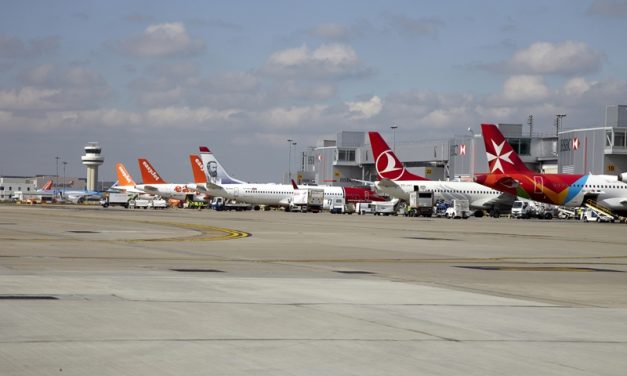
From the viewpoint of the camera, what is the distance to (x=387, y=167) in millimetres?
114188

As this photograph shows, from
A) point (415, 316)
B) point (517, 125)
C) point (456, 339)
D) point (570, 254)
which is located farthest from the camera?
point (517, 125)

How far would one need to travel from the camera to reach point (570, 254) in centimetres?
3819

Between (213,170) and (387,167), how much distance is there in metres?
36.0

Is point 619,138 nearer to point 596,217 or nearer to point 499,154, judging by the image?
point 596,217

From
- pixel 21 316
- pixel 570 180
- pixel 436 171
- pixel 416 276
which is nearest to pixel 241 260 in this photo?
pixel 416 276

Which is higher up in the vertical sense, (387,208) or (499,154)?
(499,154)

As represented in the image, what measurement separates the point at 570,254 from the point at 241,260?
15009mm

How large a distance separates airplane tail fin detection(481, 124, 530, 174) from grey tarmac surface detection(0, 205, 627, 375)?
6718 centimetres

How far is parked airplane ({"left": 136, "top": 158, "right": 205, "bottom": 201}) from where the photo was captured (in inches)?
6373

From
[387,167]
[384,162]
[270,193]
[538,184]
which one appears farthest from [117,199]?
[538,184]

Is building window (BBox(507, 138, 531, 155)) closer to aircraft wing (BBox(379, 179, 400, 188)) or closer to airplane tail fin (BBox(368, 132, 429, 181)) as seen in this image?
airplane tail fin (BBox(368, 132, 429, 181))

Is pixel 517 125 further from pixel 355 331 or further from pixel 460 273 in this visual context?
pixel 355 331

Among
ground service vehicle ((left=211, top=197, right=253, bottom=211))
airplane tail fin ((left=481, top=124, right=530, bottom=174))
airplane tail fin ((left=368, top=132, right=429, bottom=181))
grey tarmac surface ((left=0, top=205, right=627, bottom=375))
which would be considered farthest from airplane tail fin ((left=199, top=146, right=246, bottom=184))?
grey tarmac surface ((left=0, top=205, right=627, bottom=375))

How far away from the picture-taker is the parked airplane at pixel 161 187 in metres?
162
